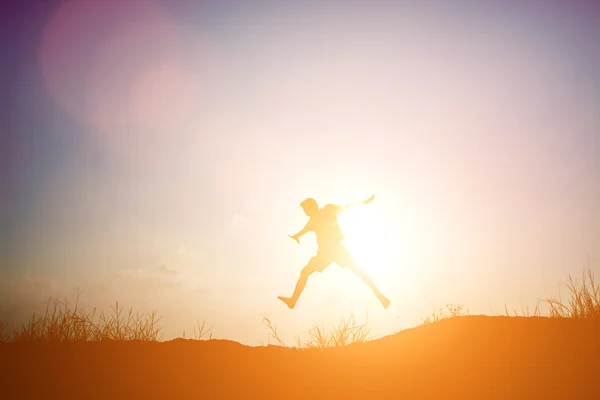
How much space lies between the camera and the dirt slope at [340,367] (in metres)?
5.02

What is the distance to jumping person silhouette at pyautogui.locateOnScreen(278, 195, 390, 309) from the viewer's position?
8195 mm

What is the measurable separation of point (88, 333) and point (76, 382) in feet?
5.52

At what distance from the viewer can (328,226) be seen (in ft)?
27.6

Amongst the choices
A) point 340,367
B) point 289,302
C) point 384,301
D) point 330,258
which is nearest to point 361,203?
point 330,258

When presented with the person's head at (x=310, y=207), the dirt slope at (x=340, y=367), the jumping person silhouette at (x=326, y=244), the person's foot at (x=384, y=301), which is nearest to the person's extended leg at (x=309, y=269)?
the jumping person silhouette at (x=326, y=244)

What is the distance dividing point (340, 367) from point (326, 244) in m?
2.91

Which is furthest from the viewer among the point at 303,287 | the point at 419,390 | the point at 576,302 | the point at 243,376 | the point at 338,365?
the point at 303,287

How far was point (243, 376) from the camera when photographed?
549 cm

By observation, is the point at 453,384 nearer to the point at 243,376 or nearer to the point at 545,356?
the point at 545,356

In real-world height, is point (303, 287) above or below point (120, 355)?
above

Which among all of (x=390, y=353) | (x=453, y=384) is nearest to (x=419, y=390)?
(x=453, y=384)

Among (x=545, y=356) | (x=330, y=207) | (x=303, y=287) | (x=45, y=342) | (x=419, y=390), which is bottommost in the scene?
(x=419, y=390)

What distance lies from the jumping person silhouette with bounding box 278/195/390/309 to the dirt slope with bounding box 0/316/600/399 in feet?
5.17

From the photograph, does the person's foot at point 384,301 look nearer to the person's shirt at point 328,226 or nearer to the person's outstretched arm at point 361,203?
the person's shirt at point 328,226
